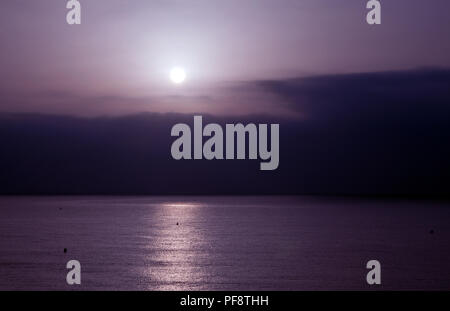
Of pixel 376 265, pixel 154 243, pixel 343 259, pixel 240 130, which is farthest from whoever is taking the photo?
pixel 154 243

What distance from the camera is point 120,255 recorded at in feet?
228

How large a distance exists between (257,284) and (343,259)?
19.4 m
